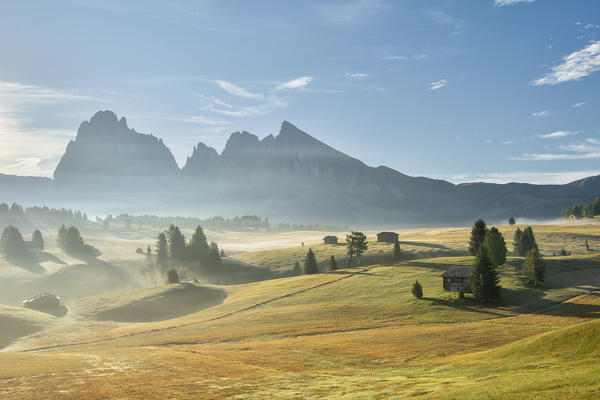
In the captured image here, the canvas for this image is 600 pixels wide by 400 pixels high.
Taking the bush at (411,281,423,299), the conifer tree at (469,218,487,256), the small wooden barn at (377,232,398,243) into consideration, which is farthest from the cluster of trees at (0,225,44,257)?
the conifer tree at (469,218,487,256)

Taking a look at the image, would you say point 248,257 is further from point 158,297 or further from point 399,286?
point 399,286

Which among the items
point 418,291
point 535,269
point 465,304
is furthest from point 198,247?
point 535,269

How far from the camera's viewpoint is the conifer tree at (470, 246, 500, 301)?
68.7 meters

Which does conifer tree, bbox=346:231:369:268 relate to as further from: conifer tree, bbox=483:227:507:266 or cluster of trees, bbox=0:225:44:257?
cluster of trees, bbox=0:225:44:257

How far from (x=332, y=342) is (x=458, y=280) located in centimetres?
3648

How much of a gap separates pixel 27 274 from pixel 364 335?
5702 inches

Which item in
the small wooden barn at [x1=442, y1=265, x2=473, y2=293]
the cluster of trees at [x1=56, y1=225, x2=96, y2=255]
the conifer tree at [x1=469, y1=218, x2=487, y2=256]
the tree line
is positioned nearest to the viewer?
the tree line

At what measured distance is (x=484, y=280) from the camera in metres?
69.4

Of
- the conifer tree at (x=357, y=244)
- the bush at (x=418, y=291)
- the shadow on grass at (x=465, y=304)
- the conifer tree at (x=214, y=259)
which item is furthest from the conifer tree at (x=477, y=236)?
the conifer tree at (x=214, y=259)

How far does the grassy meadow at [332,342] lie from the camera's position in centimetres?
2920

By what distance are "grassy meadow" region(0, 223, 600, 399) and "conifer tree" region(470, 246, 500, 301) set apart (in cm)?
211

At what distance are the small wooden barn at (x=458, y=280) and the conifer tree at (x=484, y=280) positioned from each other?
1.84 meters

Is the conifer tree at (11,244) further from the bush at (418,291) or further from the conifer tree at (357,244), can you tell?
the bush at (418,291)

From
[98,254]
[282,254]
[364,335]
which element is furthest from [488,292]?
[98,254]
